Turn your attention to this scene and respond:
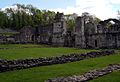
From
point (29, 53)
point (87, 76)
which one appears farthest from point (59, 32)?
point (87, 76)

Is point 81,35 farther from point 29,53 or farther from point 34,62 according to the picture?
point 34,62

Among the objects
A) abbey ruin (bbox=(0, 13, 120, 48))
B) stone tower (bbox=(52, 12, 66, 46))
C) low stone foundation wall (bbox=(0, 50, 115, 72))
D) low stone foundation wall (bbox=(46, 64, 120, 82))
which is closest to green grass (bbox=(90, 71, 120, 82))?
low stone foundation wall (bbox=(46, 64, 120, 82))

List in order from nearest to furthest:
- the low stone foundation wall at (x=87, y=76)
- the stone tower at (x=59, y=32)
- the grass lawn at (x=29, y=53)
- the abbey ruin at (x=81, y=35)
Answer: the low stone foundation wall at (x=87, y=76)
the grass lawn at (x=29, y=53)
the abbey ruin at (x=81, y=35)
the stone tower at (x=59, y=32)

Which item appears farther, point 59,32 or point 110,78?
point 59,32

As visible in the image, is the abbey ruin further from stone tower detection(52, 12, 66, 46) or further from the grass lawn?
the grass lawn

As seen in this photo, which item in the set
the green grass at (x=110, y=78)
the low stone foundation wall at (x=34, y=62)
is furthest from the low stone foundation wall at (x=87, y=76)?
the low stone foundation wall at (x=34, y=62)

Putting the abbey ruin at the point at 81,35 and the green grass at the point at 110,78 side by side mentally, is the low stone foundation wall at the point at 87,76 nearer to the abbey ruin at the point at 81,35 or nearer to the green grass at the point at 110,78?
the green grass at the point at 110,78

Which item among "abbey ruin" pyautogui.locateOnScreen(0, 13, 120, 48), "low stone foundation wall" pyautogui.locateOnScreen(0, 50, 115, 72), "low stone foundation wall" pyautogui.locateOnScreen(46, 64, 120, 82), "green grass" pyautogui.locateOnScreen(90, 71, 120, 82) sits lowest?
"green grass" pyautogui.locateOnScreen(90, 71, 120, 82)

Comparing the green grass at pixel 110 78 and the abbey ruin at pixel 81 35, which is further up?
the abbey ruin at pixel 81 35

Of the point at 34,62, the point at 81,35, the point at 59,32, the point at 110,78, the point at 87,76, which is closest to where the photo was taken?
the point at 110,78

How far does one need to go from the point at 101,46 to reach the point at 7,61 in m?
30.6

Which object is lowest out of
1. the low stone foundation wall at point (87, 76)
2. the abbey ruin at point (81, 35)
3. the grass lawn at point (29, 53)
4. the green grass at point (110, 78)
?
the green grass at point (110, 78)

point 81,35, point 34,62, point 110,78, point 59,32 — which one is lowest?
point 110,78

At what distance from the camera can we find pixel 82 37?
5234 cm
